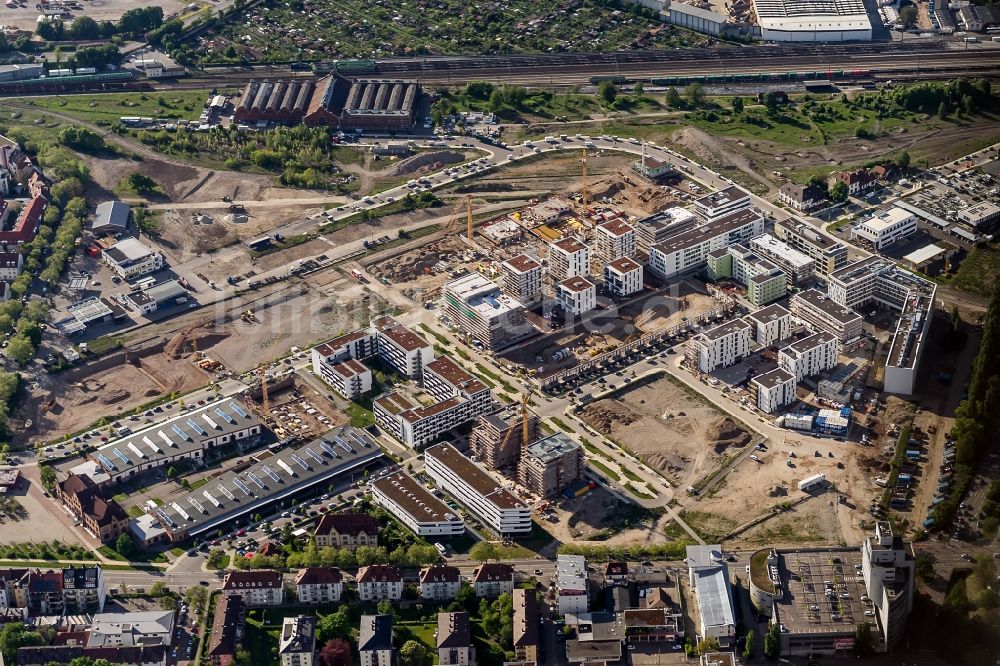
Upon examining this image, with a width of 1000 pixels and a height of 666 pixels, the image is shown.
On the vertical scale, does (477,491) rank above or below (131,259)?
below

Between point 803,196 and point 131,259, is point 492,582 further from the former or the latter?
point 803,196

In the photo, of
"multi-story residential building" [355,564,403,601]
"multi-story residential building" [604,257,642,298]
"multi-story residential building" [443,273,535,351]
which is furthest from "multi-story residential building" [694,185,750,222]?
"multi-story residential building" [355,564,403,601]

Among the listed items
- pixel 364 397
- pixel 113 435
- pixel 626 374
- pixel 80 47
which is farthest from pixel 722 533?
pixel 80 47

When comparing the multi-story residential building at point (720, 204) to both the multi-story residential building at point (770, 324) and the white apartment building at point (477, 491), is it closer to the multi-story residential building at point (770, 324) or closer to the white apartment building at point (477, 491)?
the multi-story residential building at point (770, 324)

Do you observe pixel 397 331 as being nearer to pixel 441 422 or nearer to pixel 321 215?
pixel 441 422

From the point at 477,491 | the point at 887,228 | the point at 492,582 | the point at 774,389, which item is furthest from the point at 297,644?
the point at 887,228

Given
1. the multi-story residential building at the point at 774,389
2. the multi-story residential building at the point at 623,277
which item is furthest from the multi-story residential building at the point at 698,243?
the multi-story residential building at the point at 774,389

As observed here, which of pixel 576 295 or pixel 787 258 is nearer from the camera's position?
pixel 576 295

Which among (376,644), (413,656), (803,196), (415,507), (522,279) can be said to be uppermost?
(522,279)
